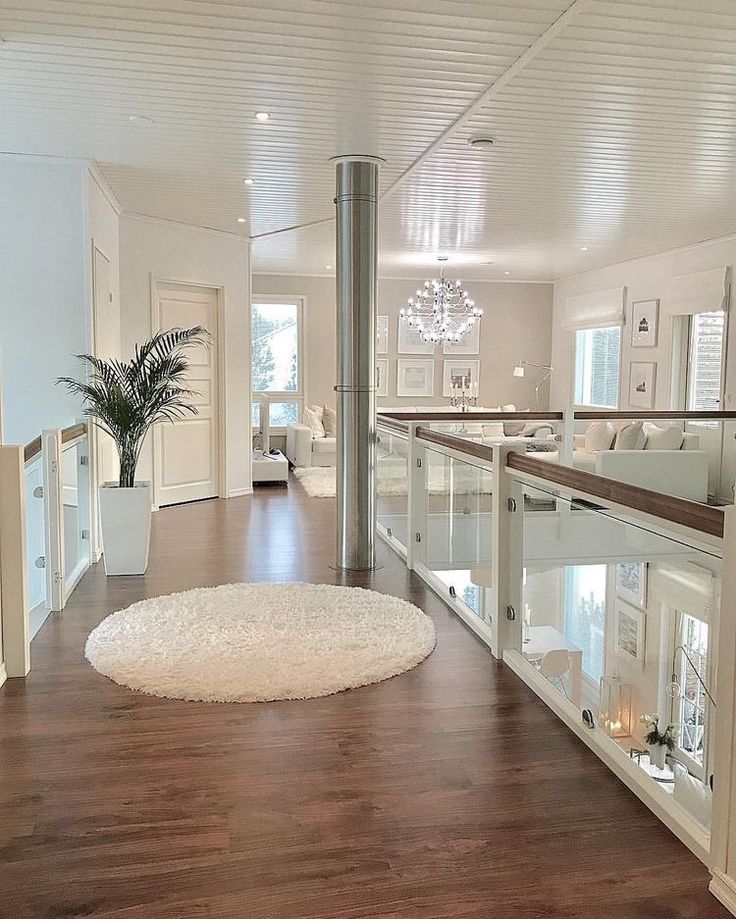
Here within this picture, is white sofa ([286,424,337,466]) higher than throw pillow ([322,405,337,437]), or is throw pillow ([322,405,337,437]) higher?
throw pillow ([322,405,337,437])

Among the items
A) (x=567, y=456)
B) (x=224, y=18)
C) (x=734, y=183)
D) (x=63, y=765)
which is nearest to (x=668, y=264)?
(x=734, y=183)

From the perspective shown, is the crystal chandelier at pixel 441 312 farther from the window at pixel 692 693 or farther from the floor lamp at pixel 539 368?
the window at pixel 692 693

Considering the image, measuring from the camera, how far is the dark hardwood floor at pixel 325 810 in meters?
2.04

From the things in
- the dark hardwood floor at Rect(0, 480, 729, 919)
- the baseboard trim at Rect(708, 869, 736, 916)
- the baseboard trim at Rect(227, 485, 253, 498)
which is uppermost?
the baseboard trim at Rect(227, 485, 253, 498)

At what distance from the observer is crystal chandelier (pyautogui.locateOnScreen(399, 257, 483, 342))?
10.4 m

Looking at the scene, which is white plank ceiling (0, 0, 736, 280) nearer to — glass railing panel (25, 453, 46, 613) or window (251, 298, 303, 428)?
glass railing panel (25, 453, 46, 613)

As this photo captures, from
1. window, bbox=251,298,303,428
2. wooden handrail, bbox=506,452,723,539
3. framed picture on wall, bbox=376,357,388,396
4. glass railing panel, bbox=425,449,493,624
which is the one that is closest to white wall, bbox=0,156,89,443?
glass railing panel, bbox=425,449,493,624

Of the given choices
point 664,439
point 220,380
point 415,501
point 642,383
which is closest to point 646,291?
point 642,383

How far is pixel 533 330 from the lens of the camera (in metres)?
12.8

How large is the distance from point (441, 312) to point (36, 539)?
7.14 m

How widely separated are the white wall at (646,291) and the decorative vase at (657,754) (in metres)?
6.68

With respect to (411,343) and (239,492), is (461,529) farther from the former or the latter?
(411,343)

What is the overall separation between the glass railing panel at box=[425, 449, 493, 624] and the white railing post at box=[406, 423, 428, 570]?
0.08 m

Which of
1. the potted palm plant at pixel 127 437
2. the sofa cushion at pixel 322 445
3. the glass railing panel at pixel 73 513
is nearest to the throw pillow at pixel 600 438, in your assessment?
the sofa cushion at pixel 322 445
